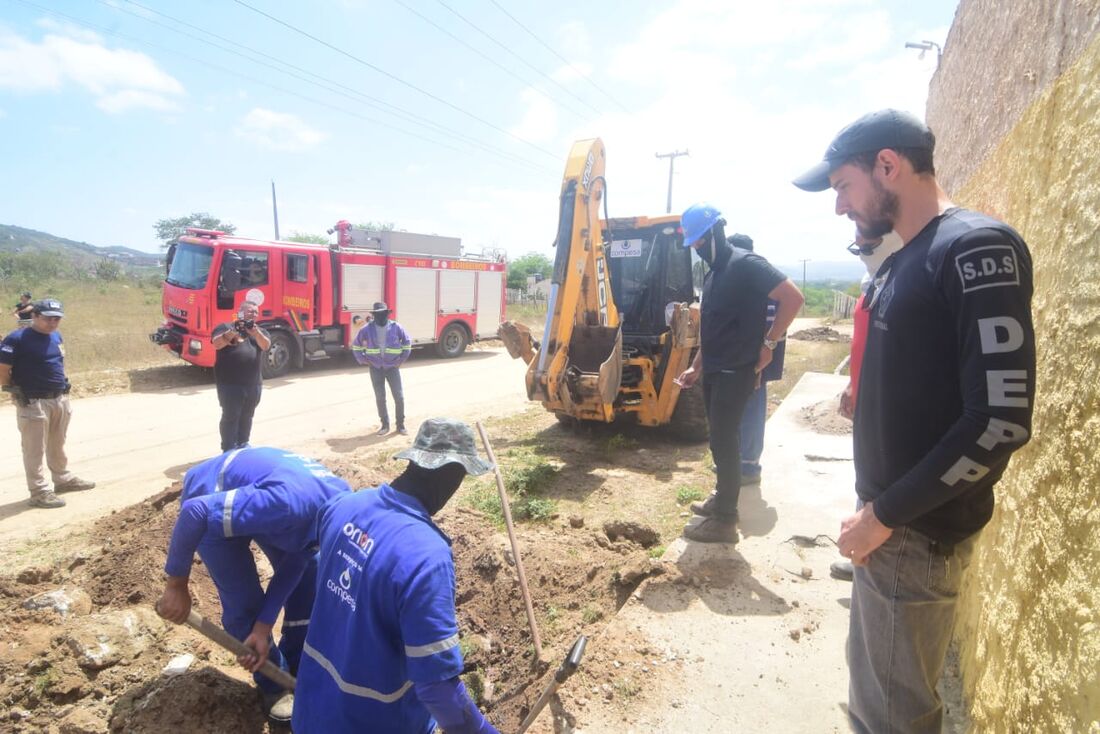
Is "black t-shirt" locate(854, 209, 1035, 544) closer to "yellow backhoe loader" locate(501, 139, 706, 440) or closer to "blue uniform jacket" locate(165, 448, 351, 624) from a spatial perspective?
"blue uniform jacket" locate(165, 448, 351, 624)

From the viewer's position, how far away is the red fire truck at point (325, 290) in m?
10.8

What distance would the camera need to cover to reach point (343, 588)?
72.6 inches

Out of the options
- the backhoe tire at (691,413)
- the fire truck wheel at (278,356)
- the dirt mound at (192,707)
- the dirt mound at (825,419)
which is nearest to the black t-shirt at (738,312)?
the backhoe tire at (691,413)

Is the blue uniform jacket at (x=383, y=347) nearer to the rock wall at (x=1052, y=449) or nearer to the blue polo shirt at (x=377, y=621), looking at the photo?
the blue polo shirt at (x=377, y=621)

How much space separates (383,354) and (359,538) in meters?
6.30

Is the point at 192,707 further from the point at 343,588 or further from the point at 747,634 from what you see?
the point at 747,634

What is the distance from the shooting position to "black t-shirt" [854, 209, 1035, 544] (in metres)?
1.33

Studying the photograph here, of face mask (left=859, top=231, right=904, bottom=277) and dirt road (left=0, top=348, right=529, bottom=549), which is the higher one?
face mask (left=859, top=231, right=904, bottom=277)

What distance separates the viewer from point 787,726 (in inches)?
93.5

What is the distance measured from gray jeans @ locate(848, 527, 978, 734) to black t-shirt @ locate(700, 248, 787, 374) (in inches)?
86.0

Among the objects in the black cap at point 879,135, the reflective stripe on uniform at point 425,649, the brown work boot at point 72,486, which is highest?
the black cap at point 879,135

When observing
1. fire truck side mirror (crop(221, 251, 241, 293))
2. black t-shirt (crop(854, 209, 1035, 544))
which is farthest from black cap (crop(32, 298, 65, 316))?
black t-shirt (crop(854, 209, 1035, 544))

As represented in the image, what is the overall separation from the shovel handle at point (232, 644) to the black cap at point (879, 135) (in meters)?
2.96

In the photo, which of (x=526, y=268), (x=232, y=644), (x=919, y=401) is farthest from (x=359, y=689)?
(x=526, y=268)
